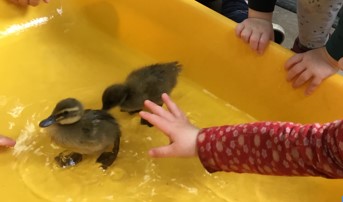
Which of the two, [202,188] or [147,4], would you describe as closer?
[202,188]

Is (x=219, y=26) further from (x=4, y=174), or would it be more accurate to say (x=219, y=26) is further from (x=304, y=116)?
(x=4, y=174)

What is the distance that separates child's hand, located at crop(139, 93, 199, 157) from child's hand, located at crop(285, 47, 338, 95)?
332 millimetres

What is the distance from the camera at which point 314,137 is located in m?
0.93

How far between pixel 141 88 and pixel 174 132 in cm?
23

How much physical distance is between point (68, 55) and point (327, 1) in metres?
0.73

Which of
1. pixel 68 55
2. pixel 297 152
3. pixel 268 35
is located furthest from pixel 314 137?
pixel 68 55

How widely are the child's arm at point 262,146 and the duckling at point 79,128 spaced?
14 cm

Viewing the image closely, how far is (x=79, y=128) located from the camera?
3.73 feet

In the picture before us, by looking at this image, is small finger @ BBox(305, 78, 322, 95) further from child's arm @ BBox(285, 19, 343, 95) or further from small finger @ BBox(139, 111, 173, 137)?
small finger @ BBox(139, 111, 173, 137)

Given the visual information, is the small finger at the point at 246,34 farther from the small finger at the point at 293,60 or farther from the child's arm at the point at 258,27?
the small finger at the point at 293,60

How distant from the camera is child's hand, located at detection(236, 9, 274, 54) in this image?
130 centimetres

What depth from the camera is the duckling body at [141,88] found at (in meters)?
1.22

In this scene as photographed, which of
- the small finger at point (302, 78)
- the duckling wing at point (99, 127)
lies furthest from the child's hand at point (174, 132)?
the small finger at point (302, 78)

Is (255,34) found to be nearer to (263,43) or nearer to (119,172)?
(263,43)
